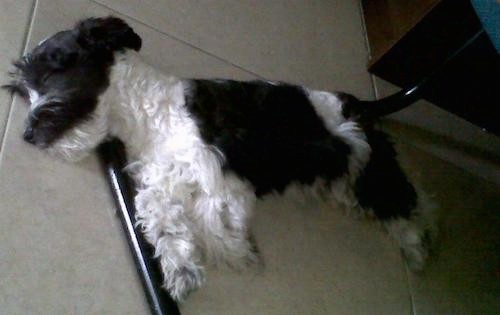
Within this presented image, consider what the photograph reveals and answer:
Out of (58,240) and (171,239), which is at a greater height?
(171,239)

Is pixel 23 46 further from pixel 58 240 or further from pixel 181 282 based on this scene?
pixel 181 282

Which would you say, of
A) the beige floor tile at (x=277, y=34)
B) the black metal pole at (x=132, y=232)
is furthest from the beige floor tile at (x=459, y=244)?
the black metal pole at (x=132, y=232)

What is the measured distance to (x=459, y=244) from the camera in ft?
5.21

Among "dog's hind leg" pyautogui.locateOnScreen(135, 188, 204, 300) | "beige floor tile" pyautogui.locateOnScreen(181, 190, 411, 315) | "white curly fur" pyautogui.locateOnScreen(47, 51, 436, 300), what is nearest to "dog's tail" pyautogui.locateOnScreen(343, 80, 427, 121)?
"beige floor tile" pyautogui.locateOnScreen(181, 190, 411, 315)

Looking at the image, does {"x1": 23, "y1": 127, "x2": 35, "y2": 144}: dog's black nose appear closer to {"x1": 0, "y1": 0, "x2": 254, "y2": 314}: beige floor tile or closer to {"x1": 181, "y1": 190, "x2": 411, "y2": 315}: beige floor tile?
{"x1": 0, "y1": 0, "x2": 254, "y2": 314}: beige floor tile

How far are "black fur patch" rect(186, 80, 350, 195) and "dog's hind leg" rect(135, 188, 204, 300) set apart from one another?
0.61ft

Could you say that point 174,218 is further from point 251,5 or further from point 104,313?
point 251,5

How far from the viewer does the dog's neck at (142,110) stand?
125 centimetres

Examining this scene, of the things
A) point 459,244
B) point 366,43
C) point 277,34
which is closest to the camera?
point 459,244

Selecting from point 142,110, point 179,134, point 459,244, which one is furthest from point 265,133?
point 459,244

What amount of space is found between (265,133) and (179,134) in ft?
0.76

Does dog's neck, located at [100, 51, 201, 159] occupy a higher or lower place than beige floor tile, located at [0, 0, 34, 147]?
higher

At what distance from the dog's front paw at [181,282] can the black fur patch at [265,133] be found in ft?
0.93

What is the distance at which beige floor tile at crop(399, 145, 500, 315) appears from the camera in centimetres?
145
